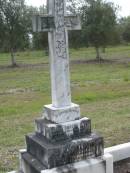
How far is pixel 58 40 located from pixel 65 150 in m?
1.33

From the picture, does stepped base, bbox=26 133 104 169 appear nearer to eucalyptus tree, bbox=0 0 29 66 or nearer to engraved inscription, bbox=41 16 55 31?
engraved inscription, bbox=41 16 55 31

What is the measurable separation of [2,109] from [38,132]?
21.1ft

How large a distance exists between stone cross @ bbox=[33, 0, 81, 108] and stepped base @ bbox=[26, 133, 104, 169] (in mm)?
487

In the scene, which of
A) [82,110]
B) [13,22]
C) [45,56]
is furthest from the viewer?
[45,56]

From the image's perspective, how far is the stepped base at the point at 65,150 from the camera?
4.16m

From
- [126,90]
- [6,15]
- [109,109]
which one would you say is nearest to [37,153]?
[109,109]

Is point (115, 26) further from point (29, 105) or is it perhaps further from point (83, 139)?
point (83, 139)

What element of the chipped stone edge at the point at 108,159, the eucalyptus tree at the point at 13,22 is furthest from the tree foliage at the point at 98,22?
the chipped stone edge at the point at 108,159

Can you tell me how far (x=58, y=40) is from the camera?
428 cm

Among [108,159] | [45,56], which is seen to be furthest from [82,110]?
[45,56]

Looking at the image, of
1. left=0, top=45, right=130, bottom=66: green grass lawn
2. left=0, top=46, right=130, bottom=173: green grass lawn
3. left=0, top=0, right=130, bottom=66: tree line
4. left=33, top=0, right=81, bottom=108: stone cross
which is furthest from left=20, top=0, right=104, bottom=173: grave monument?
left=0, top=45, right=130, bottom=66: green grass lawn

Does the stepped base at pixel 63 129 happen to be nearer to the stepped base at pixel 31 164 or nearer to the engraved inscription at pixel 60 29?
the stepped base at pixel 31 164

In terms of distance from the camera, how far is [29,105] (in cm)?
1157

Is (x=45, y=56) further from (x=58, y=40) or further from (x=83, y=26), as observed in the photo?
(x=58, y=40)
